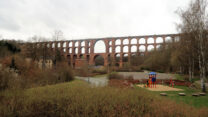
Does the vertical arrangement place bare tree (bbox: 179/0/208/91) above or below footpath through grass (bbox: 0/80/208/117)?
above

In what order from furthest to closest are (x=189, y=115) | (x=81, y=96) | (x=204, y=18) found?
(x=204, y=18) → (x=81, y=96) → (x=189, y=115)

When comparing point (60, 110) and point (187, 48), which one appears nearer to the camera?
point (60, 110)

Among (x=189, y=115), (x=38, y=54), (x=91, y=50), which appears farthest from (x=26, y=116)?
(x=91, y=50)

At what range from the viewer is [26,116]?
2852 mm

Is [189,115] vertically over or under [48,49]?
under

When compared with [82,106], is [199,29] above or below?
above

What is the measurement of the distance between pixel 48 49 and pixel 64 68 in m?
16.3

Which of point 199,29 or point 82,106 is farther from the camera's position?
point 199,29

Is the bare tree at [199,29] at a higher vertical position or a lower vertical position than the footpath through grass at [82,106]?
higher

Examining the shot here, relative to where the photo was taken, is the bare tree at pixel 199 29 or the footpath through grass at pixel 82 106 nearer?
the footpath through grass at pixel 82 106

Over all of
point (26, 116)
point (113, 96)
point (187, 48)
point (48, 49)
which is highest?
point (48, 49)

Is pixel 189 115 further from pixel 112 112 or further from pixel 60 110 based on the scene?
pixel 60 110

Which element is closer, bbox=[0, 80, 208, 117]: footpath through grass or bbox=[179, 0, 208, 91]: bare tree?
bbox=[0, 80, 208, 117]: footpath through grass

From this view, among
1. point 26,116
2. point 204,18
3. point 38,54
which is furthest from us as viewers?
point 38,54
